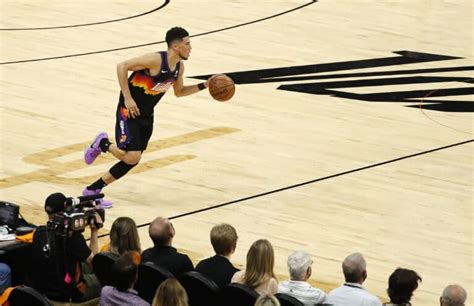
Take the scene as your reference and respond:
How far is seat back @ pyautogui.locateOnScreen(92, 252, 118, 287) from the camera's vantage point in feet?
32.4

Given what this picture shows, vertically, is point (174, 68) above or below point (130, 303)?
above

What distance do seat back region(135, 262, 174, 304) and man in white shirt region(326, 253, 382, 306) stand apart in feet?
3.95

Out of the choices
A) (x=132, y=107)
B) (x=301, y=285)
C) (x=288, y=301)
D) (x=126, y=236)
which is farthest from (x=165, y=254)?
(x=132, y=107)

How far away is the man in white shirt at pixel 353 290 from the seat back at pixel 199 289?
80cm

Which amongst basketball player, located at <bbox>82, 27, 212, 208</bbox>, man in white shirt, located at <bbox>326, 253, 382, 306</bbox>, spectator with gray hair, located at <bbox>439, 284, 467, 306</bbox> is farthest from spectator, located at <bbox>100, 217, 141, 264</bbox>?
basketball player, located at <bbox>82, 27, 212, 208</bbox>

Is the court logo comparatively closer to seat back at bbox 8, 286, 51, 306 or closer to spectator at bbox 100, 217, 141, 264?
spectator at bbox 100, 217, 141, 264

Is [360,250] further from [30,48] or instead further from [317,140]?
[30,48]

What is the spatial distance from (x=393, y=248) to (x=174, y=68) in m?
2.83

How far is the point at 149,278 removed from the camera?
970 centimetres

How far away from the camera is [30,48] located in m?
20.3

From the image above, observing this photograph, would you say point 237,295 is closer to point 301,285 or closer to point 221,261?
point 301,285

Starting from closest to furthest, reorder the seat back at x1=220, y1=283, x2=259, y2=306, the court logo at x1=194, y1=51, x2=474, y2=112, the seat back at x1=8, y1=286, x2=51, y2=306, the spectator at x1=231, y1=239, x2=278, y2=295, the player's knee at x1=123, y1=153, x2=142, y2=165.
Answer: the seat back at x1=8, y1=286, x2=51, y2=306
the seat back at x1=220, y1=283, x2=259, y2=306
the spectator at x1=231, y1=239, x2=278, y2=295
the player's knee at x1=123, y1=153, x2=142, y2=165
the court logo at x1=194, y1=51, x2=474, y2=112

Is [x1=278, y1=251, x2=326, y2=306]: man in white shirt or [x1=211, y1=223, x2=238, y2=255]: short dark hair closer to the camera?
[x1=278, y1=251, x2=326, y2=306]: man in white shirt

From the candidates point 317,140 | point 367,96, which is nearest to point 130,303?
point 317,140
